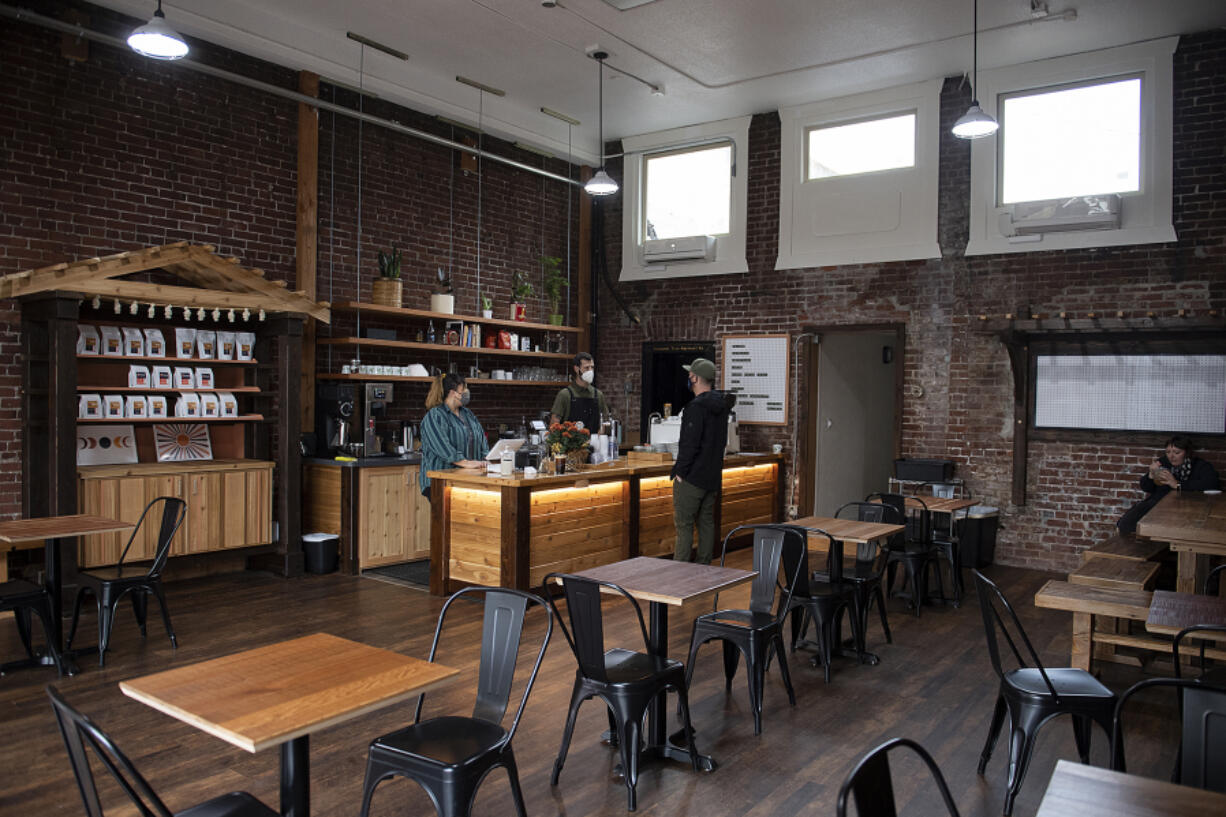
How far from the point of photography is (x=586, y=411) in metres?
8.06

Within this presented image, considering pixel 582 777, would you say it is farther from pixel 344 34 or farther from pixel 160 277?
pixel 344 34

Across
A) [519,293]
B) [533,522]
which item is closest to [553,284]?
[519,293]

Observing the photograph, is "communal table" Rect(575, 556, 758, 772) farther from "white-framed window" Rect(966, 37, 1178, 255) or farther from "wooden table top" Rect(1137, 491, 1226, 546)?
"white-framed window" Rect(966, 37, 1178, 255)

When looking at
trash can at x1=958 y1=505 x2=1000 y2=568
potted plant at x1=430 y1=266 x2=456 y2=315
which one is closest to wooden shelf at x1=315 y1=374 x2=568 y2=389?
potted plant at x1=430 y1=266 x2=456 y2=315

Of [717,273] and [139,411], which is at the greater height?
[717,273]

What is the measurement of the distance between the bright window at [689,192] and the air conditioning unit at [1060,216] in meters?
3.00

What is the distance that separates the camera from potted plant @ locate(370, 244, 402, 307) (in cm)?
812

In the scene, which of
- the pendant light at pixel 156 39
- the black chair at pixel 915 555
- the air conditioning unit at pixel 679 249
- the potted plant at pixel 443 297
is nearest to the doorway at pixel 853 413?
the air conditioning unit at pixel 679 249

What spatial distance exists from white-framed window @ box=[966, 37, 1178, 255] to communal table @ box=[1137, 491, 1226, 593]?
3111 millimetres

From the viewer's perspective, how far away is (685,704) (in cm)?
358

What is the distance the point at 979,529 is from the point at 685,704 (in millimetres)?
5181

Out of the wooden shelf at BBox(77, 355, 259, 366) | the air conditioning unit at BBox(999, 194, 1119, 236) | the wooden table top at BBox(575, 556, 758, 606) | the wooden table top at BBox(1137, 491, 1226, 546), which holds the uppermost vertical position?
the air conditioning unit at BBox(999, 194, 1119, 236)

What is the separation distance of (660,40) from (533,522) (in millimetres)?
4348

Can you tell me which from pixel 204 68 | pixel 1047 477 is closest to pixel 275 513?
pixel 204 68
